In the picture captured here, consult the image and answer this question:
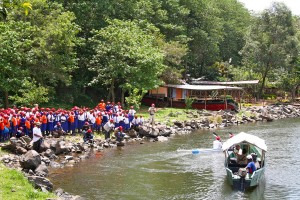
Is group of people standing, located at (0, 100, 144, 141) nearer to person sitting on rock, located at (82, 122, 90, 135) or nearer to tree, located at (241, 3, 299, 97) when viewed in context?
person sitting on rock, located at (82, 122, 90, 135)

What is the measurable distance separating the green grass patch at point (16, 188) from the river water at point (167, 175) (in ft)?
9.97

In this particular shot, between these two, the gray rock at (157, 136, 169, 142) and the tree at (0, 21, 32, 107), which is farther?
the gray rock at (157, 136, 169, 142)

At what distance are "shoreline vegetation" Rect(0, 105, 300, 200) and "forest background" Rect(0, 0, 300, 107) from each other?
5.69 metres

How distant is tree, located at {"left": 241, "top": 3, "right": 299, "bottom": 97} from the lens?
65.7m

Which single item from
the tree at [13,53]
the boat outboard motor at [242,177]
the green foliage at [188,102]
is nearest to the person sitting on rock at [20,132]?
the tree at [13,53]

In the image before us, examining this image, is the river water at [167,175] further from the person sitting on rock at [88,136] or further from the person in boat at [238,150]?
the person sitting on rock at [88,136]

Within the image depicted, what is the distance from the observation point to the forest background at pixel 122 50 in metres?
38.1

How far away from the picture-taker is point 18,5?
312 inches

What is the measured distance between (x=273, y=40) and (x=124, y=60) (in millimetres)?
31752

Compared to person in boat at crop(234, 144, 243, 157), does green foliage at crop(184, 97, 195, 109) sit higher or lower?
higher

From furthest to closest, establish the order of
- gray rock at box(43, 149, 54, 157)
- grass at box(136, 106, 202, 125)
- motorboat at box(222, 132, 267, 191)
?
1. grass at box(136, 106, 202, 125)
2. gray rock at box(43, 149, 54, 157)
3. motorboat at box(222, 132, 267, 191)

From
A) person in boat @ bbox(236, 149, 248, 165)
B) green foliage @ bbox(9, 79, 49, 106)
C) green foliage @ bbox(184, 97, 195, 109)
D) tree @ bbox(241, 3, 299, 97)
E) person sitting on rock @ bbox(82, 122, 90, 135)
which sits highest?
tree @ bbox(241, 3, 299, 97)

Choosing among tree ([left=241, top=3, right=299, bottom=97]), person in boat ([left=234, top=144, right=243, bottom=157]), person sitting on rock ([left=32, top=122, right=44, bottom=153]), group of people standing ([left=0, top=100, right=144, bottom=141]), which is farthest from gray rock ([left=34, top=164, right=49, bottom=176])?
tree ([left=241, top=3, right=299, bottom=97])

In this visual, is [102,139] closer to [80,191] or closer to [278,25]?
[80,191]
